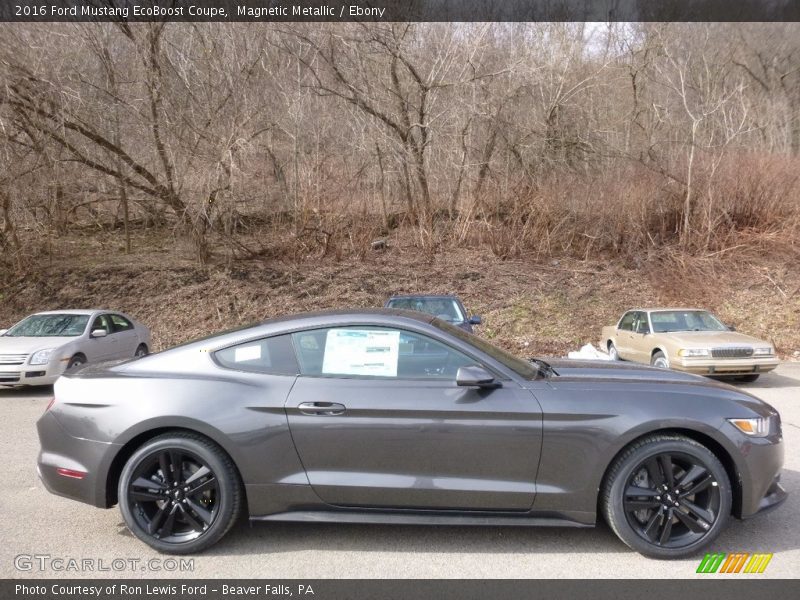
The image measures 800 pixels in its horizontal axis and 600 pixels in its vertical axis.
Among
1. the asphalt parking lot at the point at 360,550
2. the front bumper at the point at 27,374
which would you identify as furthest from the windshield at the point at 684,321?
the front bumper at the point at 27,374

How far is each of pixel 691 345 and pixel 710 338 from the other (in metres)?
0.65

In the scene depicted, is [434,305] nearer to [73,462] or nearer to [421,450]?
[421,450]

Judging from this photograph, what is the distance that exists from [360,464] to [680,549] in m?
1.99

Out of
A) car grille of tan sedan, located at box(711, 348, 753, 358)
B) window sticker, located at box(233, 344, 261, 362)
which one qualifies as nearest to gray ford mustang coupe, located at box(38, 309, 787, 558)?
window sticker, located at box(233, 344, 261, 362)

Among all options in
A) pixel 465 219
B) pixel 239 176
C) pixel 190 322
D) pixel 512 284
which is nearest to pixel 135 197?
pixel 239 176

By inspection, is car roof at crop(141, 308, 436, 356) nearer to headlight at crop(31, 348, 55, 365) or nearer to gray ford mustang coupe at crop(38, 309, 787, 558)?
gray ford mustang coupe at crop(38, 309, 787, 558)

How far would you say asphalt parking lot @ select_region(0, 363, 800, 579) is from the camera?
343 cm

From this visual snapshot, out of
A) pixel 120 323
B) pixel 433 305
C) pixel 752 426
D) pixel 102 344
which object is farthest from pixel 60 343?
pixel 752 426

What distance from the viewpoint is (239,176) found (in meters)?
16.5

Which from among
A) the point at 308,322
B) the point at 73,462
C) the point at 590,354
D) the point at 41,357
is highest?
the point at 308,322

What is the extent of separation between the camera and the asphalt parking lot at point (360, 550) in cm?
343

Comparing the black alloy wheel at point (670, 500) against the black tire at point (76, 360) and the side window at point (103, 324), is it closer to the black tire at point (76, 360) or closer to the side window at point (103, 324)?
the black tire at point (76, 360)

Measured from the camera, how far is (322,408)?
143 inches
